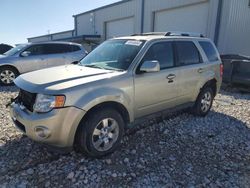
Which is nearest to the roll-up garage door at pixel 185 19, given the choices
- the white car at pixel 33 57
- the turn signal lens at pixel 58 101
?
the white car at pixel 33 57

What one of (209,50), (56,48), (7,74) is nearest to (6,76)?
(7,74)

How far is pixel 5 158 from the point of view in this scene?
360 cm

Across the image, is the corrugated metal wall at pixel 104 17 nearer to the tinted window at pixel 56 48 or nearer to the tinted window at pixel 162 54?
the tinted window at pixel 56 48

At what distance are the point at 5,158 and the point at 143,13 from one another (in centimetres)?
1500

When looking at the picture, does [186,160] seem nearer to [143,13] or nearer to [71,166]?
[71,166]

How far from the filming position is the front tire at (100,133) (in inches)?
133

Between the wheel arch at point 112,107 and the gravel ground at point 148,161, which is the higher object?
the wheel arch at point 112,107

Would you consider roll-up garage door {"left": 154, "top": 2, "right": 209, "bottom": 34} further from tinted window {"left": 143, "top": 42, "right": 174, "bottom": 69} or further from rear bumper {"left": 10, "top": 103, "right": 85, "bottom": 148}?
rear bumper {"left": 10, "top": 103, "right": 85, "bottom": 148}

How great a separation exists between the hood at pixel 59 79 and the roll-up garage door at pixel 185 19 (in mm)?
11077

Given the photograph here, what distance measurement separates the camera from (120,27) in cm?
1958

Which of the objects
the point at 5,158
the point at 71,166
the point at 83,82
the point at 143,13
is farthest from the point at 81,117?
the point at 143,13

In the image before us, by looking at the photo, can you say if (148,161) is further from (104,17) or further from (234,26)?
(104,17)

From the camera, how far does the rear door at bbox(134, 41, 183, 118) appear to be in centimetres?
400

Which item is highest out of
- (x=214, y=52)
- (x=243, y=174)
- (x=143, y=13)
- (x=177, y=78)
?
(x=143, y=13)
